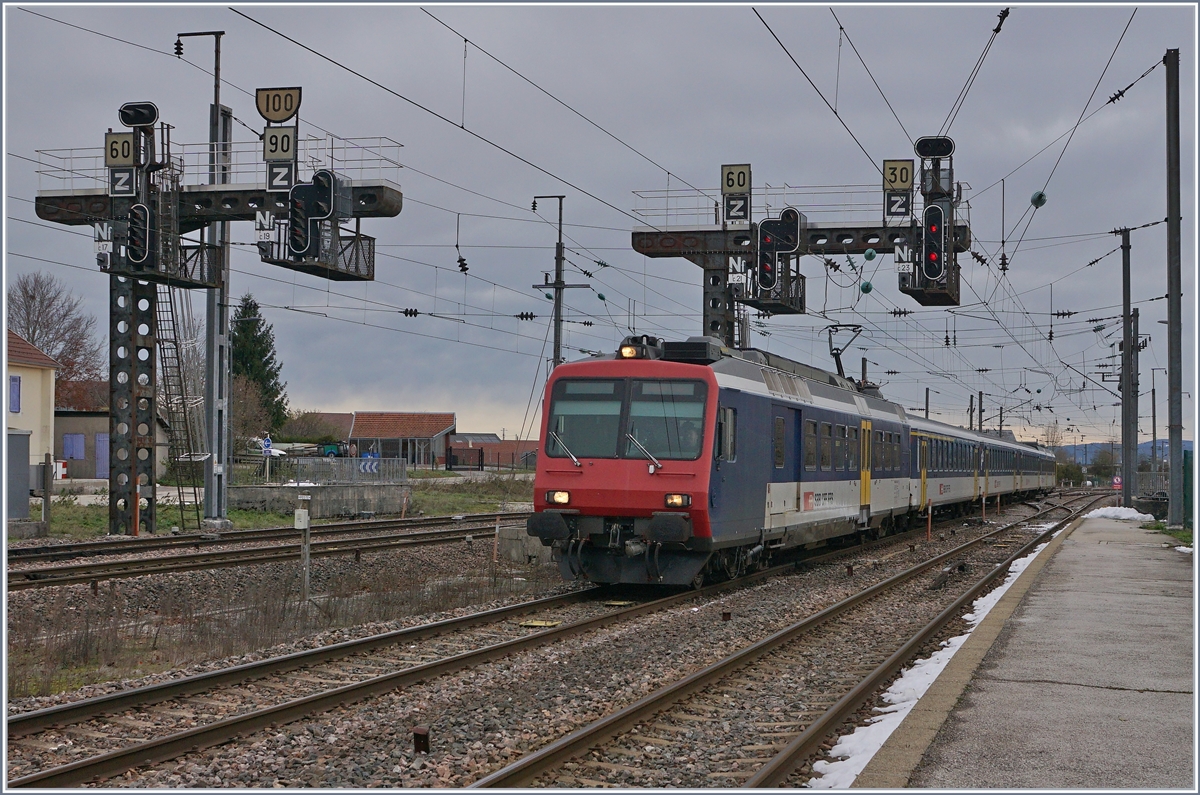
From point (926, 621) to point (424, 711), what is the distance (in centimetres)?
716

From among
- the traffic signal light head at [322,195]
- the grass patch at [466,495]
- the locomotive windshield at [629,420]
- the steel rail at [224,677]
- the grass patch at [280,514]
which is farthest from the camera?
the grass patch at [466,495]

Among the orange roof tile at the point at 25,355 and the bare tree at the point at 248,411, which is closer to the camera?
the orange roof tile at the point at 25,355

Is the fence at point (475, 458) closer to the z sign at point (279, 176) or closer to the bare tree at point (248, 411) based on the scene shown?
the bare tree at point (248, 411)

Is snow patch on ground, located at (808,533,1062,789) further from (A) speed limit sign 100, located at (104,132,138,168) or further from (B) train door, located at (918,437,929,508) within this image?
(A) speed limit sign 100, located at (104,132,138,168)

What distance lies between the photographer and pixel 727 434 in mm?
14914

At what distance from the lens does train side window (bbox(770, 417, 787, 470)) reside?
1705cm

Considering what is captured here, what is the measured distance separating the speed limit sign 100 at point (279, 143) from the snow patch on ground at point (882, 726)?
53.4 ft

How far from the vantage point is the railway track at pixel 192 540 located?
63.4 ft

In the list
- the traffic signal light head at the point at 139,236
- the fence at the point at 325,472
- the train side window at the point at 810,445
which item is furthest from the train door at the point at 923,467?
the traffic signal light head at the point at 139,236

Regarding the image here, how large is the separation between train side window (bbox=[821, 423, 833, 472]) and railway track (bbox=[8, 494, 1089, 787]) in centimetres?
771

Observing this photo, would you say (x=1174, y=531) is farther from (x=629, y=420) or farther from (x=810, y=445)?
(x=629, y=420)

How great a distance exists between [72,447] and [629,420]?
44613 mm

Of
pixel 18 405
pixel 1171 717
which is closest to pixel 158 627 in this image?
pixel 1171 717

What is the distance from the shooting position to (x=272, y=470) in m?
35.8
